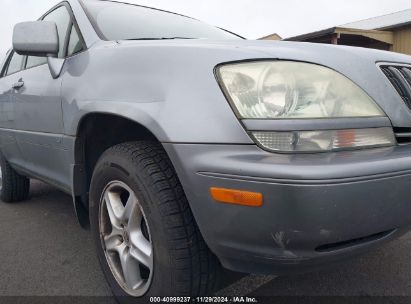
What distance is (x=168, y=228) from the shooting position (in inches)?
57.3

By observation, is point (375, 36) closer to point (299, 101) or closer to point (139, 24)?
point (139, 24)

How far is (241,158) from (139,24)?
4.87 feet

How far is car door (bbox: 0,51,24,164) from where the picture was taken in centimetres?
292

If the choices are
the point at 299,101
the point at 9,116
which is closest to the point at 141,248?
the point at 299,101

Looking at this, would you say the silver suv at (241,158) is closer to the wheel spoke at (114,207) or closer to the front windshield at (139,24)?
the wheel spoke at (114,207)

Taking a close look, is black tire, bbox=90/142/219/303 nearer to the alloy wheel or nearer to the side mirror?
the alloy wheel

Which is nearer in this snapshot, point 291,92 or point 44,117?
point 291,92

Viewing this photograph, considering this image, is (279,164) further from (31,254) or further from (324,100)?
(31,254)

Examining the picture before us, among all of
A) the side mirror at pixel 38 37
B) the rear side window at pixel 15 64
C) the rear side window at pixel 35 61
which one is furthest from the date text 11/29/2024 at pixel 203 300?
the rear side window at pixel 15 64

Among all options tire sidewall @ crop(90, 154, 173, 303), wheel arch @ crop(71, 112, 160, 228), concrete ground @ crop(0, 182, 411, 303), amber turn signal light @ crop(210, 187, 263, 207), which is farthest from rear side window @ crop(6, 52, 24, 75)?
amber turn signal light @ crop(210, 187, 263, 207)

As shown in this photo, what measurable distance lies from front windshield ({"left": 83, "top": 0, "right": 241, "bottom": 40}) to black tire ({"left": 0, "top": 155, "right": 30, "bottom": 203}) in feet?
6.23

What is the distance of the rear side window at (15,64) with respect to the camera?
10.8ft

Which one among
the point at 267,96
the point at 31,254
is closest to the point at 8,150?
the point at 31,254

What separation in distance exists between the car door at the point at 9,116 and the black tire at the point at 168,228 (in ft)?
5.62
